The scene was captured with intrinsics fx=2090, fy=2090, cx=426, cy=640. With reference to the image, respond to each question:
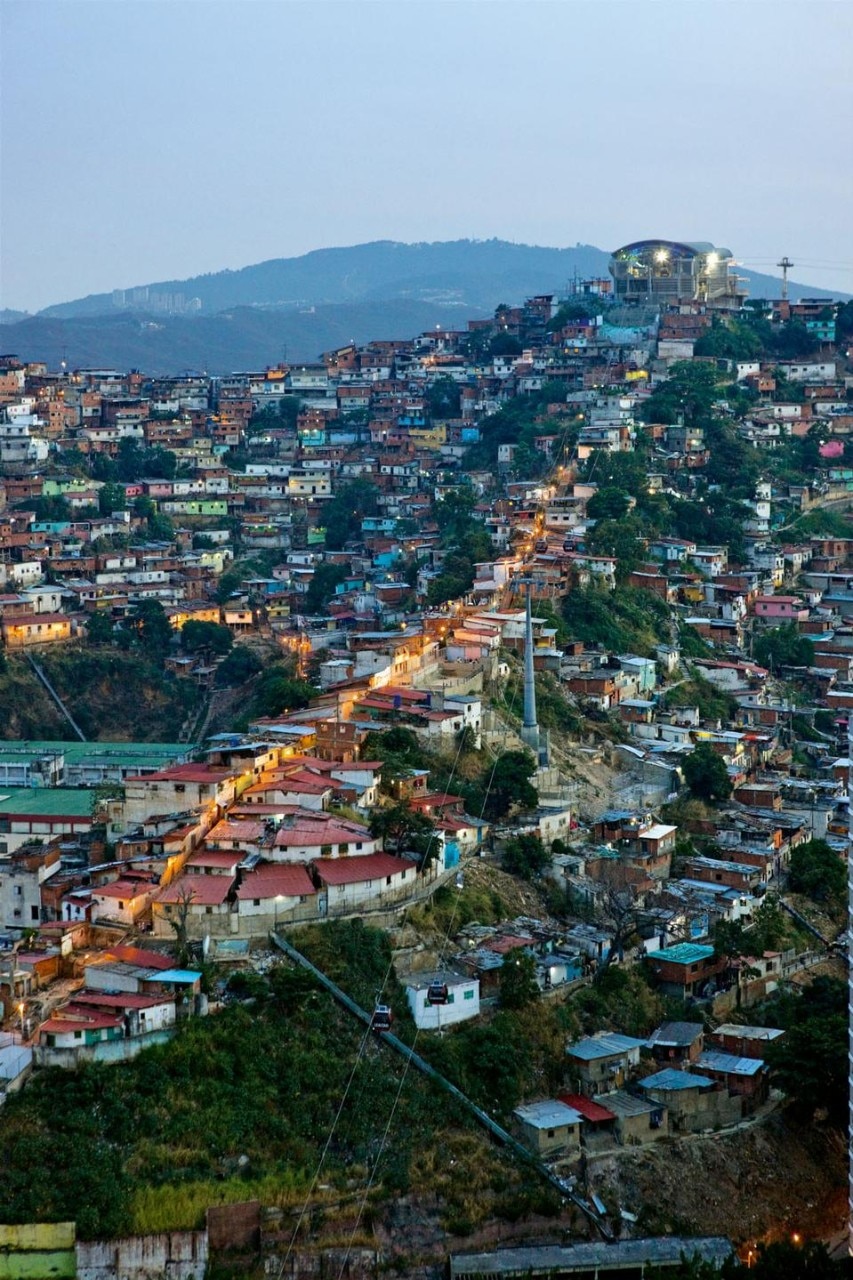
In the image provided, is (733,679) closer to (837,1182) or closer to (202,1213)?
(837,1182)

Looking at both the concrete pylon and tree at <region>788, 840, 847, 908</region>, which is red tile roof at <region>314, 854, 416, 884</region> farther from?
tree at <region>788, 840, 847, 908</region>

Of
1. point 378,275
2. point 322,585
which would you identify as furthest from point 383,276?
point 322,585

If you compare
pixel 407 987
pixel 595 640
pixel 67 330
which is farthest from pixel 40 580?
pixel 67 330

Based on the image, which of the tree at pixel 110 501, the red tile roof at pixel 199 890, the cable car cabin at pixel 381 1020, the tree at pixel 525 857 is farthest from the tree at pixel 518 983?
the tree at pixel 110 501

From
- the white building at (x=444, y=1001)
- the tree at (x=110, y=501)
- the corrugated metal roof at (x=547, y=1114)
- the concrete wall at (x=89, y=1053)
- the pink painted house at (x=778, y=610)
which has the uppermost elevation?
the tree at (x=110, y=501)

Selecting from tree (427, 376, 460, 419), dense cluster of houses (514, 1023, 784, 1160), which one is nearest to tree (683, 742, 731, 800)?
dense cluster of houses (514, 1023, 784, 1160)

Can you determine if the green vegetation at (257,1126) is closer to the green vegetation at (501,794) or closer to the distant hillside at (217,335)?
the green vegetation at (501,794)
